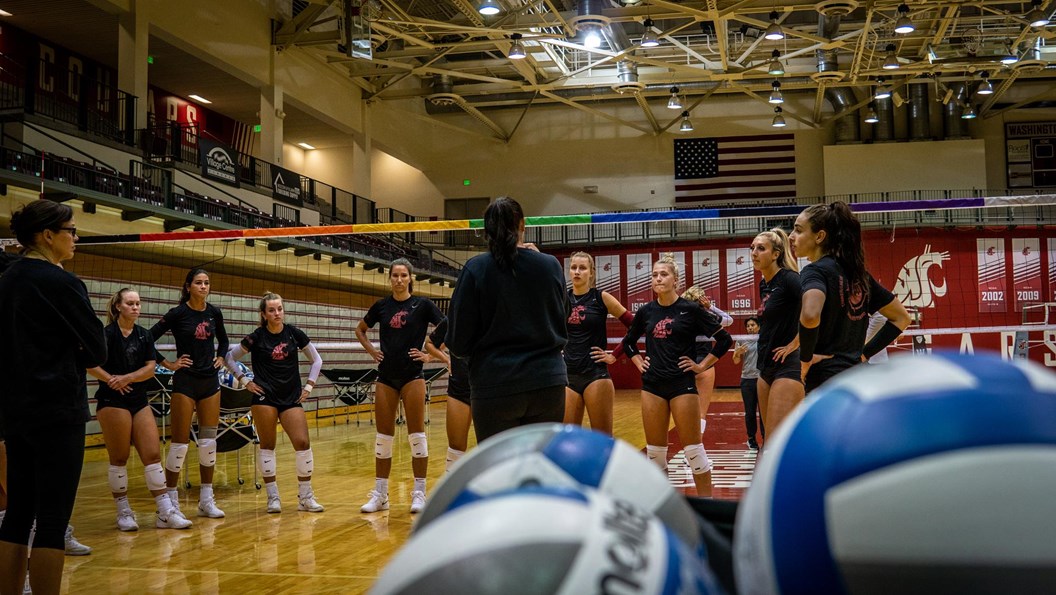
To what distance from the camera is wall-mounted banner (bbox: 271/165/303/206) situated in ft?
65.0

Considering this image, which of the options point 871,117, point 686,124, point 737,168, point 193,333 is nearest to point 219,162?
point 193,333

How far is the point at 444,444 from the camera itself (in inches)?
461

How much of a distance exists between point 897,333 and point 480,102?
24441 mm

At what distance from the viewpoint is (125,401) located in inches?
242

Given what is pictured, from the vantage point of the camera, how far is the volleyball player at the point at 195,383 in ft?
21.8

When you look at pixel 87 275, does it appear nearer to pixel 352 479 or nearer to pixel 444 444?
pixel 444 444

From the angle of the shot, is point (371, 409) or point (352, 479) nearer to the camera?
point (352, 479)

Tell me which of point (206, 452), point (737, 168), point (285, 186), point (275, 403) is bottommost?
point (206, 452)

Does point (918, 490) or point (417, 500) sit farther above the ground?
point (918, 490)

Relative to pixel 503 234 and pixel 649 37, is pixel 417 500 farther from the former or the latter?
pixel 649 37

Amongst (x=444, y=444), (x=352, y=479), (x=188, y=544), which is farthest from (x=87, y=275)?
(x=188, y=544)

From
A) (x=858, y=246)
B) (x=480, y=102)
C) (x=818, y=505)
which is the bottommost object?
(x=818, y=505)

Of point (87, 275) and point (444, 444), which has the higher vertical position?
point (87, 275)

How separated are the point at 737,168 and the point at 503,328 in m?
26.1
